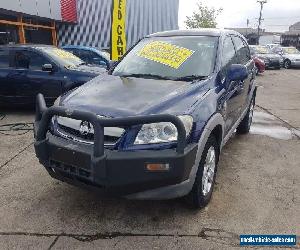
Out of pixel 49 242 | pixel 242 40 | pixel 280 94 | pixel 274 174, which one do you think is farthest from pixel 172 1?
pixel 49 242

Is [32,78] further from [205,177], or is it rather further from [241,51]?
[205,177]

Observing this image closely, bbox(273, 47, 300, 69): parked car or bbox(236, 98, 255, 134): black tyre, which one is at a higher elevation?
bbox(236, 98, 255, 134): black tyre

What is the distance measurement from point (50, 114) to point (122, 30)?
219 inches

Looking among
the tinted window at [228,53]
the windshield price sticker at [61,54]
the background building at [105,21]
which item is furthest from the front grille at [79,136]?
the background building at [105,21]

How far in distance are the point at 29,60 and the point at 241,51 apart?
457 centimetres

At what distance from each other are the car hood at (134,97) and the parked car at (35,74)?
3.45 m

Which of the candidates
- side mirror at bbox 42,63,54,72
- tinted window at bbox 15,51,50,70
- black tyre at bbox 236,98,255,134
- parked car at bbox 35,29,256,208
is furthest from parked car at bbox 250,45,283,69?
parked car at bbox 35,29,256,208

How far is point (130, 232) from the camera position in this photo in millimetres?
3121

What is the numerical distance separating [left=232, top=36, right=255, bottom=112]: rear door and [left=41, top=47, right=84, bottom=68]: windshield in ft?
12.2

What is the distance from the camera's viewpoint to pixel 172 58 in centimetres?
414

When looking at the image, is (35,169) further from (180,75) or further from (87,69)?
(87,69)

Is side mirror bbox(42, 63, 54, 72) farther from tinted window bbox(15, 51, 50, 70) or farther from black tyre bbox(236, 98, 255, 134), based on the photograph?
black tyre bbox(236, 98, 255, 134)

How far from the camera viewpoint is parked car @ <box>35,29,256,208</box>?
9.11 feet

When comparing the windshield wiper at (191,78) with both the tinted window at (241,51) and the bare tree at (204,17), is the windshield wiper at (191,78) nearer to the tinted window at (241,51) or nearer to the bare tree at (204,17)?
the tinted window at (241,51)
